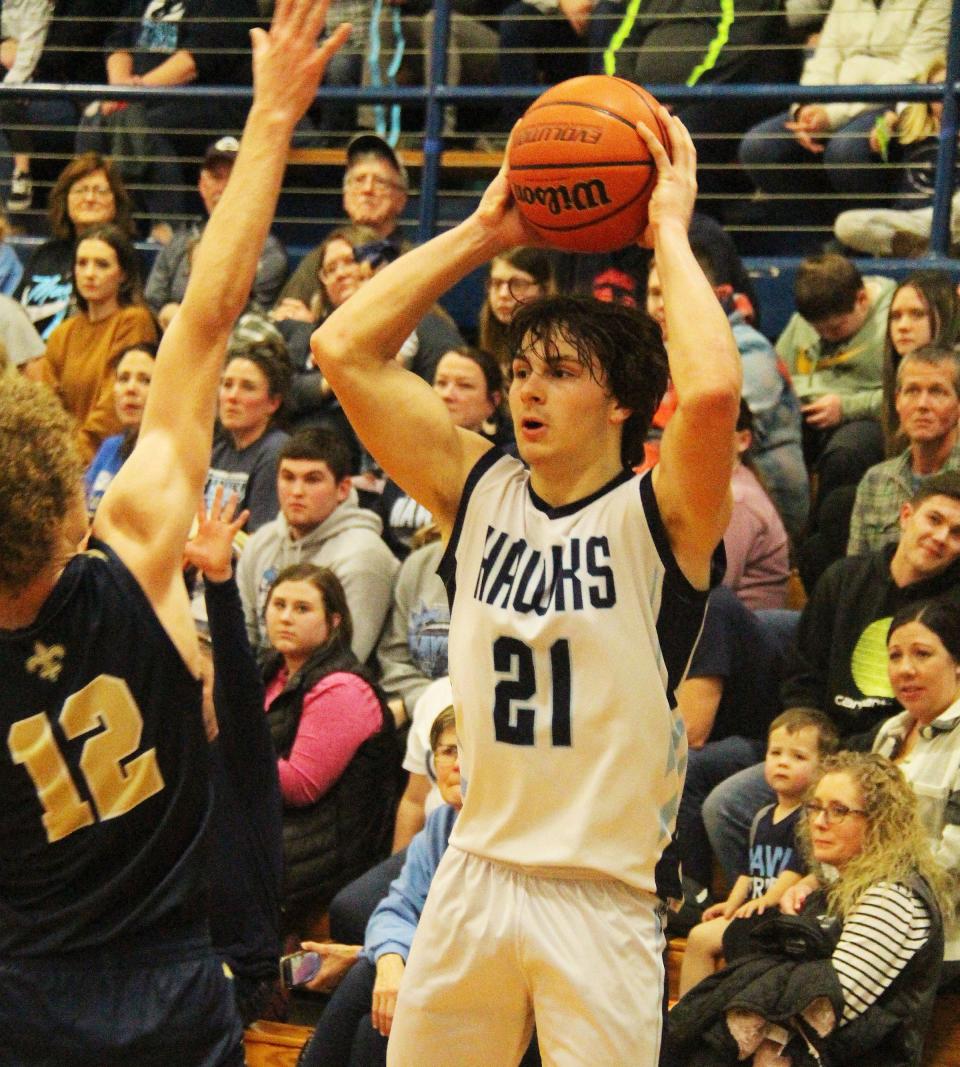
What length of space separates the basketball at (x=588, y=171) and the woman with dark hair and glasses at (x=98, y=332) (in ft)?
15.5

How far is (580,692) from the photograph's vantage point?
3277 millimetres

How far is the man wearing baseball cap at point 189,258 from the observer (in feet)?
28.2

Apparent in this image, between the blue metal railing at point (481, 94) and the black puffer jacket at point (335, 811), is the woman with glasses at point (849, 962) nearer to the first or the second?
the black puffer jacket at point (335, 811)

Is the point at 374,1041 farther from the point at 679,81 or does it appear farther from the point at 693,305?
the point at 679,81

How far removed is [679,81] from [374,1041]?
488 cm

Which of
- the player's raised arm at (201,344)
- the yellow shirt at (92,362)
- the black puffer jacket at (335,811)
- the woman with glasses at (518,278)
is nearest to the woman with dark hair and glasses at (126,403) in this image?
the yellow shirt at (92,362)

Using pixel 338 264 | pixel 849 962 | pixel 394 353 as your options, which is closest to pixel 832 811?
pixel 849 962

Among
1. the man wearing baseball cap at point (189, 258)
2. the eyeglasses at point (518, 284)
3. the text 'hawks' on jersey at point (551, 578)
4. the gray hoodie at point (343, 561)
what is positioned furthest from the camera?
the man wearing baseball cap at point (189, 258)

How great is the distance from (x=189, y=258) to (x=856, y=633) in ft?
14.2

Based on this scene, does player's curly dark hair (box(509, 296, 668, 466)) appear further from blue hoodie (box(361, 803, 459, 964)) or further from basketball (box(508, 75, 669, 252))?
blue hoodie (box(361, 803, 459, 964))

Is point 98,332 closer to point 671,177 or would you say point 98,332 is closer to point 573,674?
point 671,177

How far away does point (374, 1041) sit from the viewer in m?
5.02

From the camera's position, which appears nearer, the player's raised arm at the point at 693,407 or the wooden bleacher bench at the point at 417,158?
the player's raised arm at the point at 693,407

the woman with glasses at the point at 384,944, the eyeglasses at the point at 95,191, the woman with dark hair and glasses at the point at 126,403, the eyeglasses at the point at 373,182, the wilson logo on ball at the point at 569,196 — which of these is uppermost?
the wilson logo on ball at the point at 569,196
